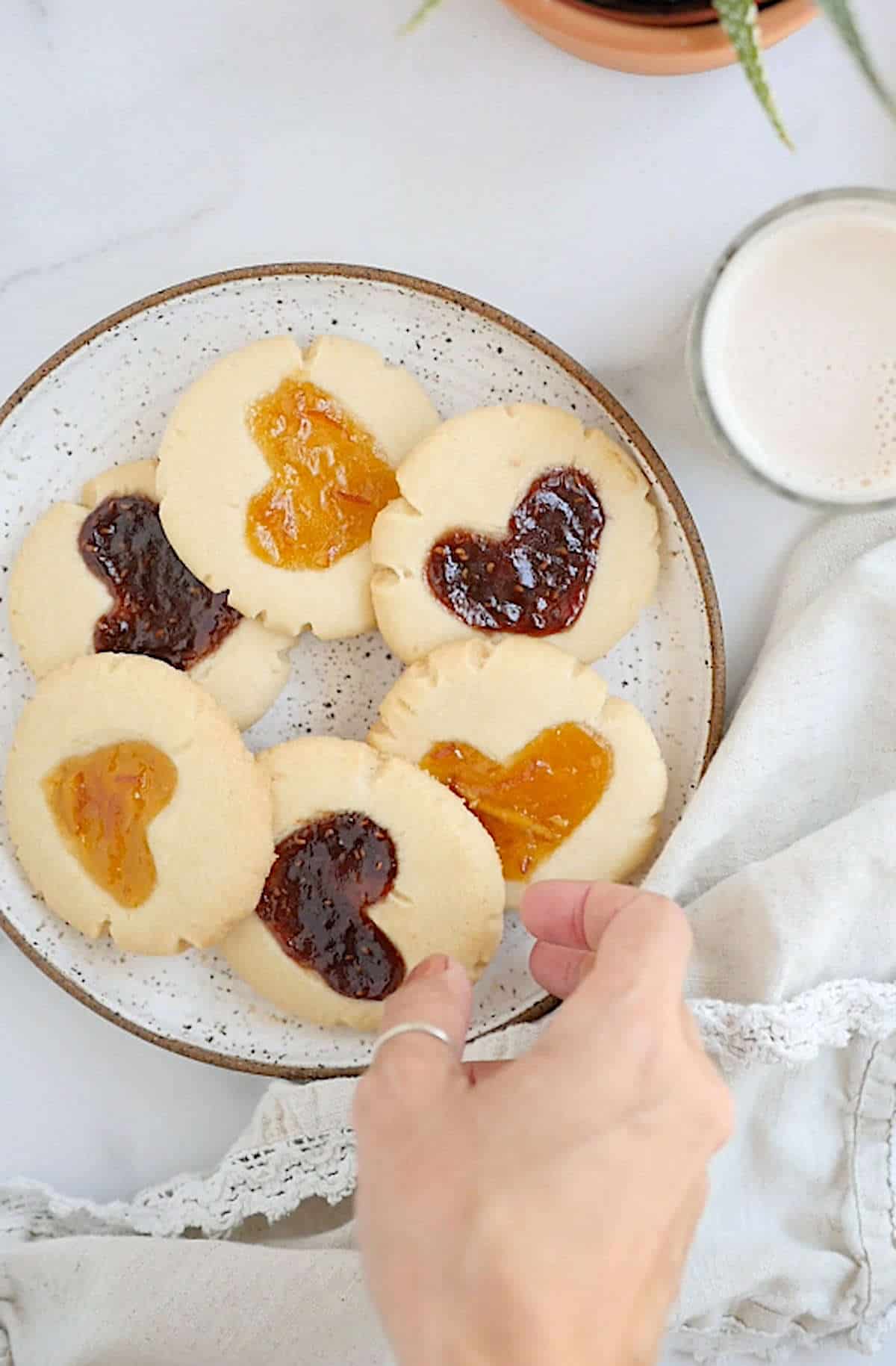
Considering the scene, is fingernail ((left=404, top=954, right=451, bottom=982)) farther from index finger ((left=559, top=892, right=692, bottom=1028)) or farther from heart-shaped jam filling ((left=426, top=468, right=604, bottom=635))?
heart-shaped jam filling ((left=426, top=468, right=604, bottom=635))

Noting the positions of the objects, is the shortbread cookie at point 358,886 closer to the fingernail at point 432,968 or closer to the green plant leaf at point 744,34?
the fingernail at point 432,968

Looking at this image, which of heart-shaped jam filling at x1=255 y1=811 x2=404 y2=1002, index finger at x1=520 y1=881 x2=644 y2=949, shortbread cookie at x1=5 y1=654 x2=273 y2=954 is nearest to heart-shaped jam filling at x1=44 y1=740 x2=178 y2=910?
shortbread cookie at x1=5 y1=654 x2=273 y2=954

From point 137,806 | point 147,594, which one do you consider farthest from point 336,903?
point 147,594

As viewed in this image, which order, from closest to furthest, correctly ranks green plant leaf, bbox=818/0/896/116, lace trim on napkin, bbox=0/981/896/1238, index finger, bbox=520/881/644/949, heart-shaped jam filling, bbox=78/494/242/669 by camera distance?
green plant leaf, bbox=818/0/896/116 < index finger, bbox=520/881/644/949 < lace trim on napkin, bbox=0/981/896/1238 < heart-shaped jam filling, bbox=78/494/242/669

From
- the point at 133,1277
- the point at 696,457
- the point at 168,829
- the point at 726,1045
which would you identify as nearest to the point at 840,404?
the point at 696,457

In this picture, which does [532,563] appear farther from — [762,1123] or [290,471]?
[762,1123]

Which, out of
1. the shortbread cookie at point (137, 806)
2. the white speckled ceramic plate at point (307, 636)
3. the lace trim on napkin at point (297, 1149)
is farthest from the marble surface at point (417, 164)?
the lace trim on napkin at point (297, 1149)
